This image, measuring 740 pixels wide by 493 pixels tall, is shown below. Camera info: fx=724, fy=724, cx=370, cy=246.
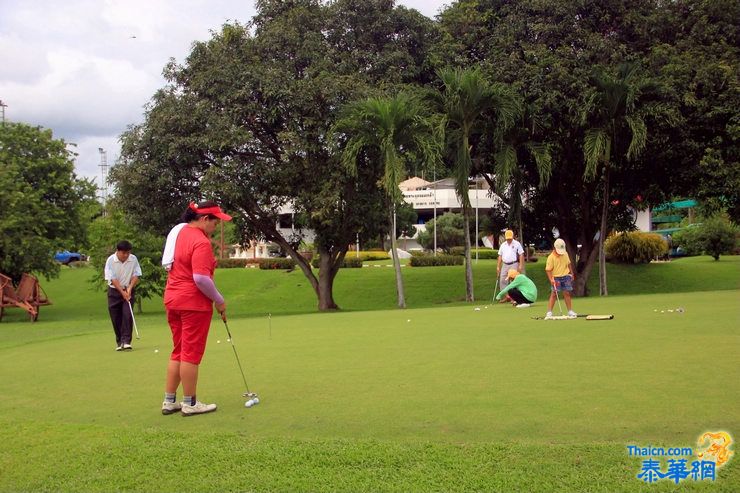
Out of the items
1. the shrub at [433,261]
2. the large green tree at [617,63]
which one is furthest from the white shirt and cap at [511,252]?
the shrub at [433,261]

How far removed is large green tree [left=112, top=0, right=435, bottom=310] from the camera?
26188mm

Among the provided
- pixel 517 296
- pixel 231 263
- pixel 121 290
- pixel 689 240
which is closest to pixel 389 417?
pixel 121 290

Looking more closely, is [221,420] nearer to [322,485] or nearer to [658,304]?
[322,485]

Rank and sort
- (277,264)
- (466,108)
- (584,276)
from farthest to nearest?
(277,264) < (584,276) < (466,108)

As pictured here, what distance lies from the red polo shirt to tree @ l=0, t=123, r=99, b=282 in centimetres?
2367

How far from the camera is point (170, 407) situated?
712cm

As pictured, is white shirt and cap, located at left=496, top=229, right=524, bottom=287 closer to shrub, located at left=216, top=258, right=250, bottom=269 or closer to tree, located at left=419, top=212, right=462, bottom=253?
shrub, located at left=216, top=258, right=250, bottom=269

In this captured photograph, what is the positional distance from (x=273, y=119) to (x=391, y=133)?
458cm

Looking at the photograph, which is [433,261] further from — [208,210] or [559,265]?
[208,210]

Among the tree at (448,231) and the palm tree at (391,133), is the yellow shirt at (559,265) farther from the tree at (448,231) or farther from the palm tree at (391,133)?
the tree at (448,231)

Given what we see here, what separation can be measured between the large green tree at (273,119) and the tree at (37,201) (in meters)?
4.63

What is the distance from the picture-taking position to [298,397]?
7500 millimetres

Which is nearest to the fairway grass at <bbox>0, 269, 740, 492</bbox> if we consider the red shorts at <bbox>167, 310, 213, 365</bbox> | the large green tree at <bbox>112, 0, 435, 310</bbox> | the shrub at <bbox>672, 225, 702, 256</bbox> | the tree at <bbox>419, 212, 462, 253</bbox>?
the red shorts at <bbox>167, 310, 213, 365</bbox>

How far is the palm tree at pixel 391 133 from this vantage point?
24859mm
